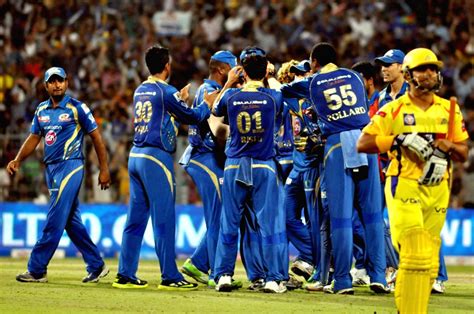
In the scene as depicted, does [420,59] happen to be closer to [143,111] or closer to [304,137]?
[143,111]

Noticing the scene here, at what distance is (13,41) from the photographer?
26188 millimetres

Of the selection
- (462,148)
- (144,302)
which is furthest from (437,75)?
(144,302)

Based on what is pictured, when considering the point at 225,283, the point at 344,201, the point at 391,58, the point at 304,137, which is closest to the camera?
the point at 344,201

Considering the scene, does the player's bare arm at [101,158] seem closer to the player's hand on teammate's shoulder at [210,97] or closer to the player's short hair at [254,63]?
the player's hand on teammate's shoulder at [210,97]

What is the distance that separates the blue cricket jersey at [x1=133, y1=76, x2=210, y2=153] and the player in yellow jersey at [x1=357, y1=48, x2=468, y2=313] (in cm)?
360

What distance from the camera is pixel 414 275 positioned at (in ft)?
30.3

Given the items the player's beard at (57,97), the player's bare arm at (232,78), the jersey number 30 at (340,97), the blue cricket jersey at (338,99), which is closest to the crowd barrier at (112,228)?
the player's beard at (57,97)

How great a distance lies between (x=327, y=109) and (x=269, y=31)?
14345 mm

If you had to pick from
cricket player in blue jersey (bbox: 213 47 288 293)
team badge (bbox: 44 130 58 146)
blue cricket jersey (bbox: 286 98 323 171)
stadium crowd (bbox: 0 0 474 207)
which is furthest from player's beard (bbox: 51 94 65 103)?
stadium crowd (bbox: 0 0 474 207)

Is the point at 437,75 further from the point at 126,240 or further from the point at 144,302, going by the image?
the point at 126,240


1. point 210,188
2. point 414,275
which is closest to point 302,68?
point 210,188

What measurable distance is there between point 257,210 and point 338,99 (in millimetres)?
1591

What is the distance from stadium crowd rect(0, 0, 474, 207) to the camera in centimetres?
2481

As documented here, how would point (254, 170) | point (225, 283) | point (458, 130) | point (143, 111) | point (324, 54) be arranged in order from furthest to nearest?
point (143, 111) < point (225, 283) < point (254, 170) < point (324, 54) < point (458, 130)
